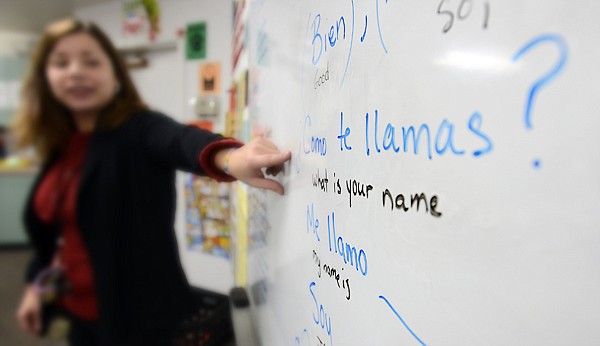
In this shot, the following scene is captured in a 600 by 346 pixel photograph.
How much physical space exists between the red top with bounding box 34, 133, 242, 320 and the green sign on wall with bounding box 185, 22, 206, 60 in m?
1.10

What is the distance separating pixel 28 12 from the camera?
151 cm

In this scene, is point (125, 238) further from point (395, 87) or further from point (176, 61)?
point (176, 61)

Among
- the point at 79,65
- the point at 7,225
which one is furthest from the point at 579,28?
the point at 7,225

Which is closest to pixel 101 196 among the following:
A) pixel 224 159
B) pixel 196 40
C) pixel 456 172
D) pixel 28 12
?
pixel 224 159

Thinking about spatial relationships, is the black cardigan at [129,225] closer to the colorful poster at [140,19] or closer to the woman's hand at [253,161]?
the woman's hand at [253,161]

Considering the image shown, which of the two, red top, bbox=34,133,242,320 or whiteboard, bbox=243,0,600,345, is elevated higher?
whiteboard, bbox=243,0,600,345

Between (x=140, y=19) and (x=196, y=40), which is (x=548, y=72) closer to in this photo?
(x=196, y=40)

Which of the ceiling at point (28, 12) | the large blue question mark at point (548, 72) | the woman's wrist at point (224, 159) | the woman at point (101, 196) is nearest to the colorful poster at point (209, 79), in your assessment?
the ceiling at point (28, 12)

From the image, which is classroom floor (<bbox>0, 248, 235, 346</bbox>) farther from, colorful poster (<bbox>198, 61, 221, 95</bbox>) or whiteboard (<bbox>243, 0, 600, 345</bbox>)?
colorful poster (<bbox>198, 61, 221, 95</bbox>)

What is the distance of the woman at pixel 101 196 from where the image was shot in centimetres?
64

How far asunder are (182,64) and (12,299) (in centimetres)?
167

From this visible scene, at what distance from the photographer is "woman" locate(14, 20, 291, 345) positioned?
2.10 ft

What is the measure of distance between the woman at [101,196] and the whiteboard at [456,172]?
0.36 m

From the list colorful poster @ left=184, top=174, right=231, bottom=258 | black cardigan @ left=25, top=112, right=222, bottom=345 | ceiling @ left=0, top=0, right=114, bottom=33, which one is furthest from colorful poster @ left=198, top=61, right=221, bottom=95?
black cardigan @ left=25, top=112, right=222, bottom=345
